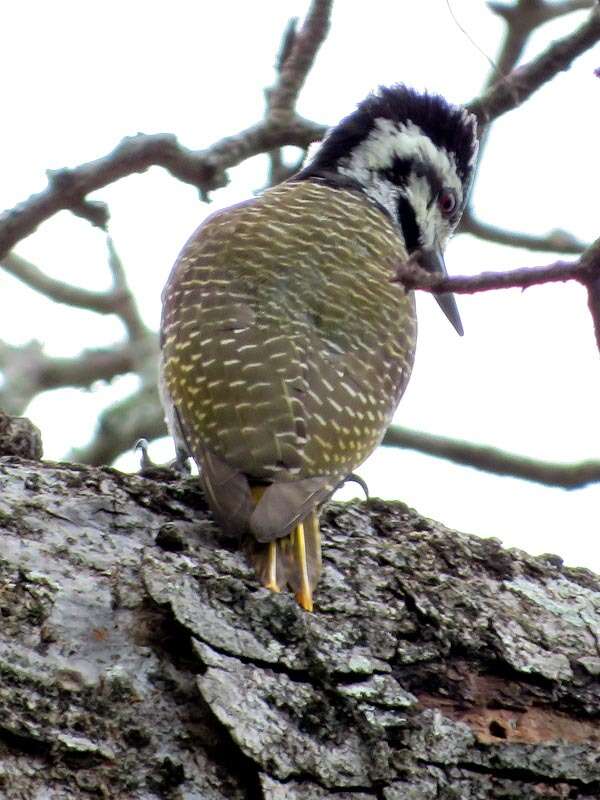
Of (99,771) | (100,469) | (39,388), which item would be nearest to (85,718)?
(99,771)

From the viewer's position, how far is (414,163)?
685 centimetres

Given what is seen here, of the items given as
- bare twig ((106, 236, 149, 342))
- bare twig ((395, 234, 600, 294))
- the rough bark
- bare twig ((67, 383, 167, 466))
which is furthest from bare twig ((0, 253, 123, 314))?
bare twig ((395, 234, 600, 294))

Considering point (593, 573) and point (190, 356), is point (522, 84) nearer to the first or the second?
point (190, 356)

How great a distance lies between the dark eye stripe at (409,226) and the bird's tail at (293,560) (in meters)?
3.09

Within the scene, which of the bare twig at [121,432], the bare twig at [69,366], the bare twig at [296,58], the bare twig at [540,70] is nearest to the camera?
the bare twig at [540,70]

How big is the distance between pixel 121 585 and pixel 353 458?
1.36 metres

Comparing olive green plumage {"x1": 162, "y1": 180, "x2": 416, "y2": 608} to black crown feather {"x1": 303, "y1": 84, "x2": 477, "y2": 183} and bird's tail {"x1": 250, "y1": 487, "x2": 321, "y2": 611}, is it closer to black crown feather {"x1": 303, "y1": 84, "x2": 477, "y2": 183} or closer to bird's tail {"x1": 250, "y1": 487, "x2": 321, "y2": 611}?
bird's tail {"x1": 250, "y1": 487, "x2": 321, "y2": 611}

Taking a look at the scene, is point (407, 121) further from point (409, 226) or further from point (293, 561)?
point (293, 561)

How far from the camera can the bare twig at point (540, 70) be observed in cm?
528

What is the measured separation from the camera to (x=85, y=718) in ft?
9.57

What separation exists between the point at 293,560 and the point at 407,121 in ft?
12.5

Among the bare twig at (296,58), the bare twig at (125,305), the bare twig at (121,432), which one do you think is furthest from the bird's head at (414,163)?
the bare twig at (121,432)

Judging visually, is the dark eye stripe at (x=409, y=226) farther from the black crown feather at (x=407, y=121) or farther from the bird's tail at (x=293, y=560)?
the bird's tail at (x=293, y=560)

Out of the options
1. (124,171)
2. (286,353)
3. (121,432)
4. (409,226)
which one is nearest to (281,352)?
(286,353)
